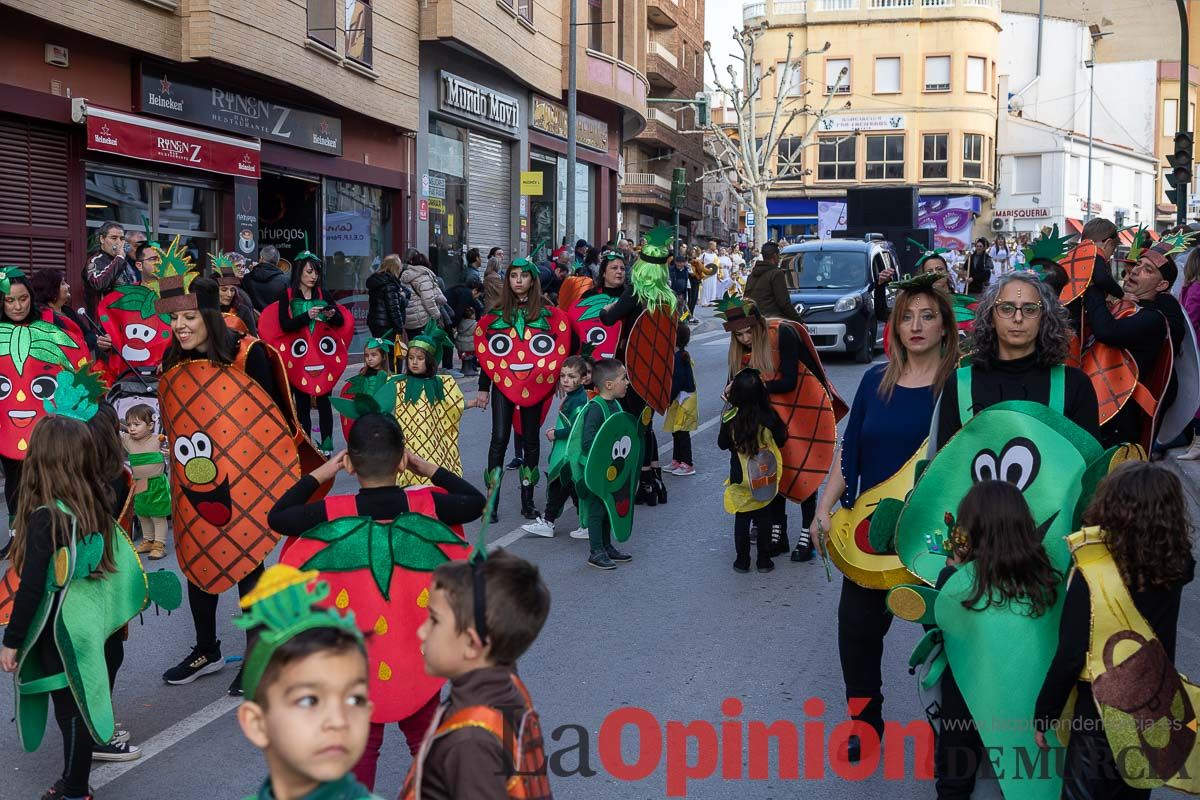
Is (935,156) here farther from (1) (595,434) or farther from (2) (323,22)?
(1) (595,434)

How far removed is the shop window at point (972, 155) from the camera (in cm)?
5734

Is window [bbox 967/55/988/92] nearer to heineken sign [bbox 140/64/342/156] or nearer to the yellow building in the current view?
the yellow building

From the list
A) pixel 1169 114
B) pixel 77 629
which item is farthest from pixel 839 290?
pixel 1169 114

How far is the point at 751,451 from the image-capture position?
7.62 m

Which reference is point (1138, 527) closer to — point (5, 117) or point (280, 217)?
point (5, 117)

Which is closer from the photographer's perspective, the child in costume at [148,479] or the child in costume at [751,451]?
the child in costume at [751,451]

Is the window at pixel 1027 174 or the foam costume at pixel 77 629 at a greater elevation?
the window at pixel 1027 174

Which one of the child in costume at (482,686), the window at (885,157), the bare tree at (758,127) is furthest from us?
the window at (885,157)

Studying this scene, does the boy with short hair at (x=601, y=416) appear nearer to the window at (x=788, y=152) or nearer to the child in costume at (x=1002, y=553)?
the child in costume at (x=1002, y=553)

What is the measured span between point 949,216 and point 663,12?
1577cm

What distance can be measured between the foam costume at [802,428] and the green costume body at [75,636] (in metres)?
4.37

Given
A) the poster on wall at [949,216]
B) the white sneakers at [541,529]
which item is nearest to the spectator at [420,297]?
the white sneakers at [541,529]

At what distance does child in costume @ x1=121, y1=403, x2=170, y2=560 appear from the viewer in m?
8.17

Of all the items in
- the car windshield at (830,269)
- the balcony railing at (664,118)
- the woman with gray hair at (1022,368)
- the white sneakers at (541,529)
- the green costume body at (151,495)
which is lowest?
the white sneakers at (541,529)
